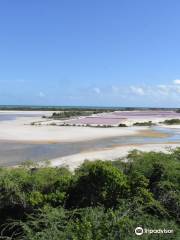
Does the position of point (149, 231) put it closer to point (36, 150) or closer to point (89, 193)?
point (89, 193)

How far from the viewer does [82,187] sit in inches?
383

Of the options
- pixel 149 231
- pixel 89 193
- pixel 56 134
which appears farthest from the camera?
pixel 56 134

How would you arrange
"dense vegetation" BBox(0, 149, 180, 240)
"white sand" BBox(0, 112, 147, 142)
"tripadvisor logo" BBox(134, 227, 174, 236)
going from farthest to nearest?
"white sand" BBox(0, 112, 147, 142) → "dense vegetation" BBox(0, 149, 180, 240) → "tripadvisor logo" BBox(134, 227, 174, 236)

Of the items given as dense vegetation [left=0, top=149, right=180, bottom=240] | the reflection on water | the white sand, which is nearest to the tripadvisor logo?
dense vegetation [left=0, top=149, right=180, bottom=240]

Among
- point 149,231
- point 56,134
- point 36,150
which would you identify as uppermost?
point 149,231

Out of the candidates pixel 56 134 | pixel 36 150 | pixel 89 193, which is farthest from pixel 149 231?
pixel 56 134

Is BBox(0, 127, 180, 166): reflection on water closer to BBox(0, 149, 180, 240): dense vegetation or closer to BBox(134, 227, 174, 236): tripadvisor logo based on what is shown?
BBox(0, 149, 180, 240): dense vegetation

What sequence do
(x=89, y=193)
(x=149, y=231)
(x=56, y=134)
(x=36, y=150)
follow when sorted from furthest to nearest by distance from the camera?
(x=56, y=134), (x=36, y=150), (x=89, y=193), (x=149, y=231)

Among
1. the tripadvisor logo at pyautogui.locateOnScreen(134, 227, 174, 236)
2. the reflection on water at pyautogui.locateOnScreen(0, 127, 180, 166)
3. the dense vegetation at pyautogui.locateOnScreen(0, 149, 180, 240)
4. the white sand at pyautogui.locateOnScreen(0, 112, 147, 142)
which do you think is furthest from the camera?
the white sand at pyautogui.locateOnScreen(0, 112, 147, 142)

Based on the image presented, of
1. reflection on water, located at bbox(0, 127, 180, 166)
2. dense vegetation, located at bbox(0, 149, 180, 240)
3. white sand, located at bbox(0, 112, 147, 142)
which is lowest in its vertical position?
reflection on water, located at bbox(0, 127, 180, 166)

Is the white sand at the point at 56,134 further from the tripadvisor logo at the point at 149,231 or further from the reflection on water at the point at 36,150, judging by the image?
the tripadvisor logo at the point at 149,231

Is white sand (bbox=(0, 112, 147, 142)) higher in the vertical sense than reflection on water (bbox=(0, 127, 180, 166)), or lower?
higher

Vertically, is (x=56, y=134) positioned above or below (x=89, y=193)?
below

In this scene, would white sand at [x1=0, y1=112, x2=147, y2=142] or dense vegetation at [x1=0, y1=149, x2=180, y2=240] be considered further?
white sand at [x1=0, y1=112, x2=147, y2=142]
